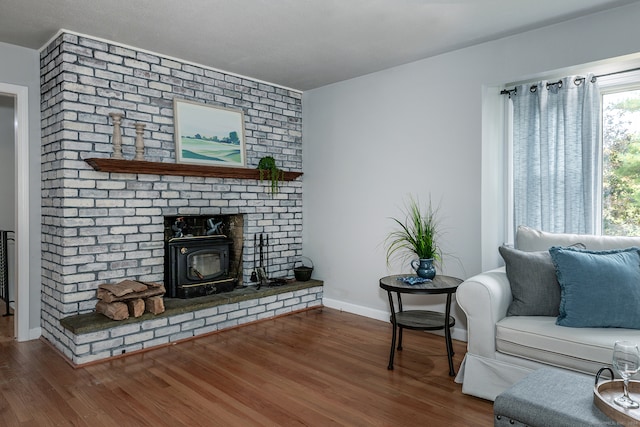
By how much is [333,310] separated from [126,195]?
2395 millimetres

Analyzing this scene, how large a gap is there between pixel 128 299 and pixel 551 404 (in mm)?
2948

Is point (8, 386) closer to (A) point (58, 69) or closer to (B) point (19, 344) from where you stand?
(B) point (19, 344)

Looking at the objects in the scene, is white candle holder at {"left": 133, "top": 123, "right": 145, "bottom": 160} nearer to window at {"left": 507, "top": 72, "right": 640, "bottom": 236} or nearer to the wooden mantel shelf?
the wooden mantel shelf

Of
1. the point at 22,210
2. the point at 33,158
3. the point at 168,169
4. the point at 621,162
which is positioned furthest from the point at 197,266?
the point at 621,162

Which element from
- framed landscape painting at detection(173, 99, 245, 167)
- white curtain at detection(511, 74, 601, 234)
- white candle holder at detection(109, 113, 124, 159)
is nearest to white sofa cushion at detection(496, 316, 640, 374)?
white curtain at detection(511, 74, 601, 234)

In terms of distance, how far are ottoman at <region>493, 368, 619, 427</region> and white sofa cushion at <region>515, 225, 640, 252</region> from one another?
122 cm

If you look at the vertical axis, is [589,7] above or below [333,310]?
above

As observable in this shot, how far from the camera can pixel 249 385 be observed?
276 centimetres

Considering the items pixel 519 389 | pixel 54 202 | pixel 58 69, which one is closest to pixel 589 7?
pixel 519 389

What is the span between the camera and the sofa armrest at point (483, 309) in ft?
8.35

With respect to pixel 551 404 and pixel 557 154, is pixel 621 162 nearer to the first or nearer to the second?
pixel 557 154

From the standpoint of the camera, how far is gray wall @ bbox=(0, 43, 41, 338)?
355 centimetres

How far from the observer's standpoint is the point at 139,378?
288 cm

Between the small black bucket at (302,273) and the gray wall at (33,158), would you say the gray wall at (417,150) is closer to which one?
the small black bucket at (302,273)
